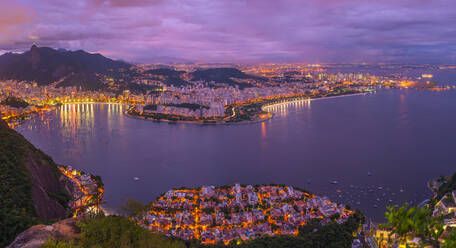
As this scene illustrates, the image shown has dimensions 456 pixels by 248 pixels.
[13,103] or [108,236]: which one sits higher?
[13,103]

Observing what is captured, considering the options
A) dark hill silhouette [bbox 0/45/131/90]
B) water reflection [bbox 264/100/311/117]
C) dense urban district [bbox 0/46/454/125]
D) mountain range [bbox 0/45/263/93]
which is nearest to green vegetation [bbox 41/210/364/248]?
dense urban district [bbox 0/46/454/125]

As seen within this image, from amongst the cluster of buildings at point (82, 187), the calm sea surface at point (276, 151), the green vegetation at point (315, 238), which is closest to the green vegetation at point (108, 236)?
the green vegetation at point (315, 238)

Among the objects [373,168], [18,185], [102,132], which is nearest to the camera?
[18,185]

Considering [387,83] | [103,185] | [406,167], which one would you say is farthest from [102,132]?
[387,83]

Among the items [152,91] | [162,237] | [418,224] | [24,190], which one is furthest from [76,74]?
[418,224]

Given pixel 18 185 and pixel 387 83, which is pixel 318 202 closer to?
pixel 18 185

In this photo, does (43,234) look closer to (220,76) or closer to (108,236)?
(108,236)
